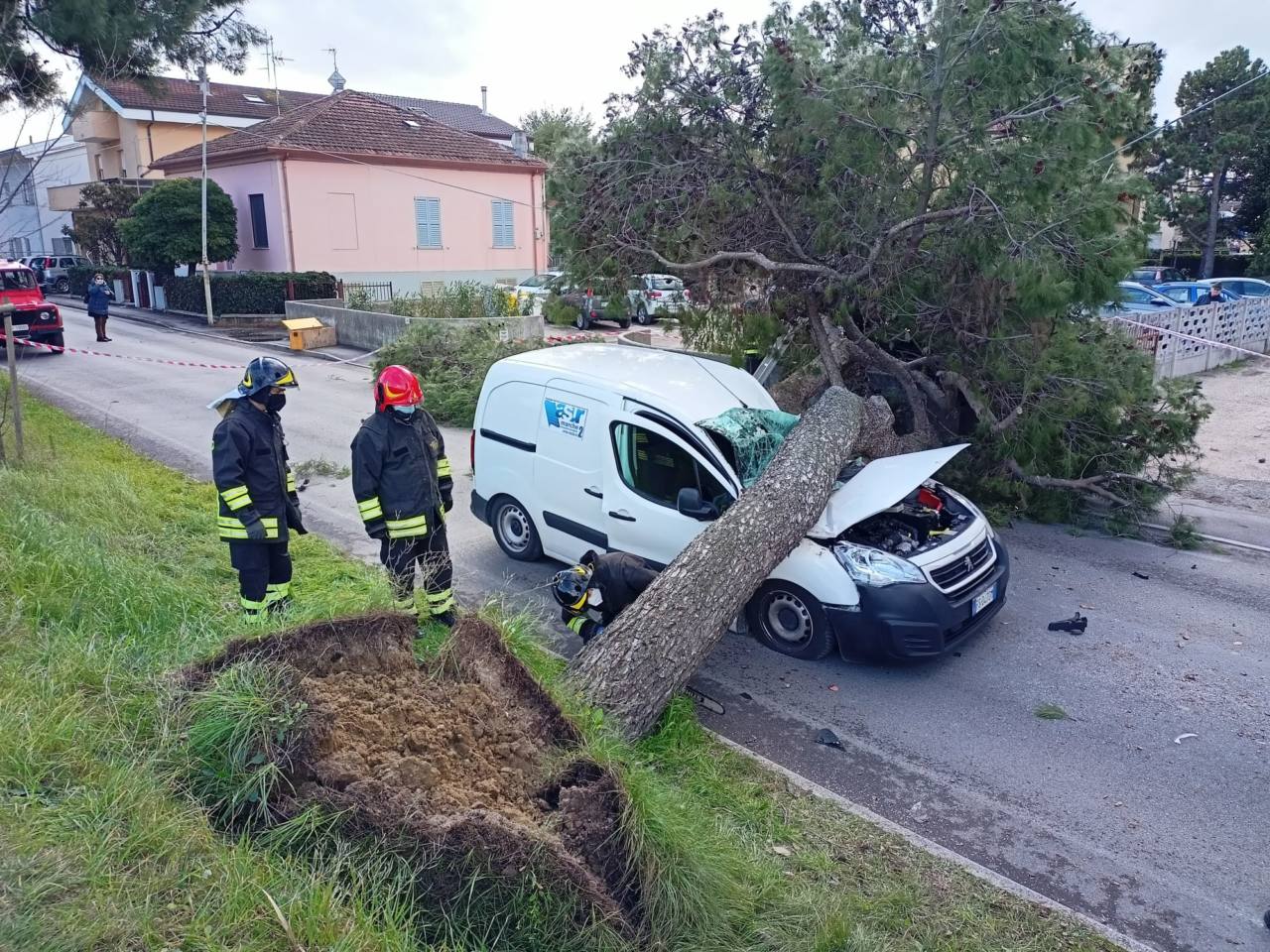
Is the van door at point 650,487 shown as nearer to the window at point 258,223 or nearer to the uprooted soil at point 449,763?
the uprooted soil at point 449,763

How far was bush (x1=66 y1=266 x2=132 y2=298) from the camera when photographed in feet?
105

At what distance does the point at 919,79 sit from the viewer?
812 centimetres

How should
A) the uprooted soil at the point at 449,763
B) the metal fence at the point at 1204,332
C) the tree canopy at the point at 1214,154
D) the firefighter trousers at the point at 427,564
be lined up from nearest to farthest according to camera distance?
the uprooted soil at the point at 449,763, the firefighter trousers at the point at 427,564, the metal fence at the point at 1204,332, the tree canopy at the point at 1214,154

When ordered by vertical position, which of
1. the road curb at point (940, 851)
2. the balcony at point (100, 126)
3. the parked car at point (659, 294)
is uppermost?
the balcony at point (100, 126)

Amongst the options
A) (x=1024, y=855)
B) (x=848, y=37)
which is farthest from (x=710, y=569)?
(x=848, y=37)

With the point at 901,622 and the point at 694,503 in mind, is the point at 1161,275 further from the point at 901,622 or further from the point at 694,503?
the point at 694,503

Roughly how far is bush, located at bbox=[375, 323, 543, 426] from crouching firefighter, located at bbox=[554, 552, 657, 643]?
774 centimetres

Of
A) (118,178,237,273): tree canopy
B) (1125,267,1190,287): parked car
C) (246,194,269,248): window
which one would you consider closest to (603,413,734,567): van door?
(118,178,237,273): tree canopy

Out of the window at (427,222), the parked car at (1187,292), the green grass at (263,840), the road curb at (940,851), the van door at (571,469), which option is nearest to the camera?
the green grass at (263,840)

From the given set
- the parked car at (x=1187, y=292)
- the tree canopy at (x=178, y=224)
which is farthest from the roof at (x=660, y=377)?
the tree canopy at (x=178, y=224)

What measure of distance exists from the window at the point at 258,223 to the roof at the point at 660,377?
Answer: 23.9m

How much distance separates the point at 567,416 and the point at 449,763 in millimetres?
4101

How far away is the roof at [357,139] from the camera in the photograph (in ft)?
92.2

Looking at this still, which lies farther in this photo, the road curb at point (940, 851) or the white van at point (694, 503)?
the white van at point (694, 503)
